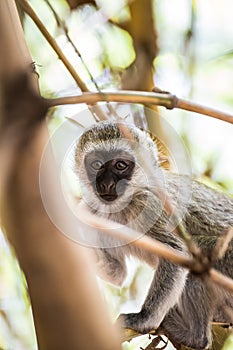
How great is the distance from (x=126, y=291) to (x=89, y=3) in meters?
1.17

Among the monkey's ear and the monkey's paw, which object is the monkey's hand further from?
the monkey's ear

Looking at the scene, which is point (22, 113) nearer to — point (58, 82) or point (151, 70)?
point (58, 82)

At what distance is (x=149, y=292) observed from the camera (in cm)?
272

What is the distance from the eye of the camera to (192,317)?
2.74 m

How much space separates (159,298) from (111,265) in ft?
0.84

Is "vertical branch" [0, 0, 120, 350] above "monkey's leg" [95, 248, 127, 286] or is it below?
below

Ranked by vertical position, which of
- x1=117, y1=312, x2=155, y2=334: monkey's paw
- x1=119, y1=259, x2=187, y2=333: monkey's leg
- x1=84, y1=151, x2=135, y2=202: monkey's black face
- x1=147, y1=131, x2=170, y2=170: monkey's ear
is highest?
x1=147, y1=131, x2=170, y2=170: monkey's ear

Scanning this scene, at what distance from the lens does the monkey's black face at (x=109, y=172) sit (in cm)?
252

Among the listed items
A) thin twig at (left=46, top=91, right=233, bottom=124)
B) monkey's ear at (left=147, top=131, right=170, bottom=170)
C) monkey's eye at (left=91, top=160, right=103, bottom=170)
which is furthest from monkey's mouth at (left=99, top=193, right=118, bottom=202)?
thin twig at (left=46, top=91, right=233, bottom=124)

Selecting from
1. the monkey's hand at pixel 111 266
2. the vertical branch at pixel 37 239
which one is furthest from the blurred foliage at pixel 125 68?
the vertical branch at pixel 37 239

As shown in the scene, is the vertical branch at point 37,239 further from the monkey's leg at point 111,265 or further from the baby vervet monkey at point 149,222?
the monkey's leg at point 111,265

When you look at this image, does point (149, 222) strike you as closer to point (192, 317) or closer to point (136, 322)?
point (192, 317)

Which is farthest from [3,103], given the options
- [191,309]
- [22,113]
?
[191,309]

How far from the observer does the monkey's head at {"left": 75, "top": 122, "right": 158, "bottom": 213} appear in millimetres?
2613
